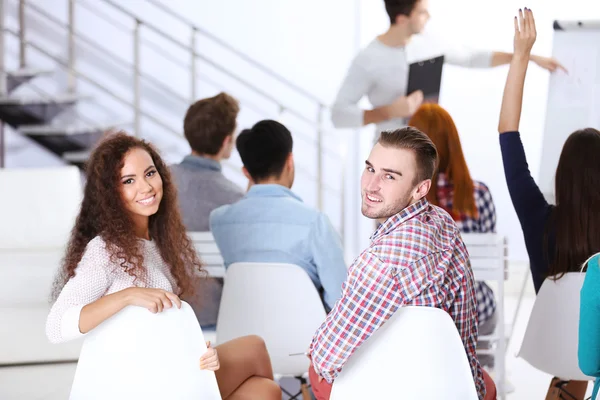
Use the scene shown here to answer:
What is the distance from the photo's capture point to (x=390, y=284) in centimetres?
154

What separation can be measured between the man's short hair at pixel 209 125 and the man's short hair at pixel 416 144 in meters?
1.56

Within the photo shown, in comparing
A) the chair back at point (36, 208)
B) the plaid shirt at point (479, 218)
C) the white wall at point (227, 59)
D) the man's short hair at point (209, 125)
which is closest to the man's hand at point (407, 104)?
the man's short hair at point (209, 125)

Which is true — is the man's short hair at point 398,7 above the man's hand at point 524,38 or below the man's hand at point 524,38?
above

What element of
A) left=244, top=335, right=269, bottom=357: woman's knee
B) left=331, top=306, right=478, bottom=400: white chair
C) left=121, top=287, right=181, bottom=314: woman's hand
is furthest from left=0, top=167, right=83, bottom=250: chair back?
left=331, top=306, right=478, bottom=400: white chair

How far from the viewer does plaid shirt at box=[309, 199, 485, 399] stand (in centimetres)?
153

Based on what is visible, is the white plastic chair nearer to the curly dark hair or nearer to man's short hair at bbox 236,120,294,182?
the curly dark hair

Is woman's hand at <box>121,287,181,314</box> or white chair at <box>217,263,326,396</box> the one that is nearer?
woman's hand at <box>121,287,181,314</box>

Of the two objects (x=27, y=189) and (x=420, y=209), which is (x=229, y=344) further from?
(x=27, y=189)

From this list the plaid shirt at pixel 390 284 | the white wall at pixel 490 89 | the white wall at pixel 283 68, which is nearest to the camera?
the plaid shirt at pixel 390 284

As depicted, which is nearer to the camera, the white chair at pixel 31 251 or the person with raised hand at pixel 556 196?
the person with raised hand at pixel 556 196

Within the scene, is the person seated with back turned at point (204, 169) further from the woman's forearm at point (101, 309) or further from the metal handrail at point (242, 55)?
the metal handrail at point (242, 55)

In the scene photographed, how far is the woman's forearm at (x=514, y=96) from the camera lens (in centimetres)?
237

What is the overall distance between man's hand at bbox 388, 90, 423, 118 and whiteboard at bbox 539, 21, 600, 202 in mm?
582

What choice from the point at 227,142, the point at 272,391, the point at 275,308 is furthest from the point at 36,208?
the point at 272,391
